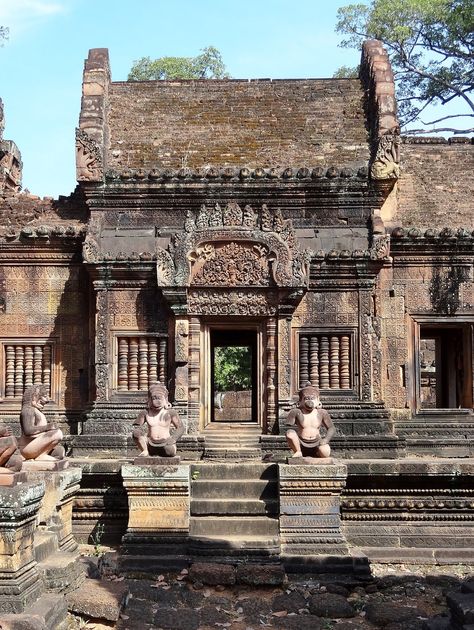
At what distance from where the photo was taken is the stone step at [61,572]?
7199 mm

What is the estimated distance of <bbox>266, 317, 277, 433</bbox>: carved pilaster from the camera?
39.7 feet

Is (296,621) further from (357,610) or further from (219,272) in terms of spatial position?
(219,272)

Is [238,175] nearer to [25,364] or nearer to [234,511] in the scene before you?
[25,364]

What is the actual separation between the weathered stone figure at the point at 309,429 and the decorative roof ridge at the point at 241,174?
405 centimetres

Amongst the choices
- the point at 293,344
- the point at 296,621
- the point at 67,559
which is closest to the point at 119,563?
the point at 67,559

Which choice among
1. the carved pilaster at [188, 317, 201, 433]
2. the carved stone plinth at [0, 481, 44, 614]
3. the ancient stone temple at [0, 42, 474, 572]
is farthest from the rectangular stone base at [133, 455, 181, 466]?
the carved stone plinth at [0, 481, 44, 614]

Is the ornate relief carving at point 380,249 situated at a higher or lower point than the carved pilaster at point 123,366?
higher

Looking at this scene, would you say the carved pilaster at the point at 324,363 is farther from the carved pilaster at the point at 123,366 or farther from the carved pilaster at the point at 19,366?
the carved pilaster at the point at 19,366

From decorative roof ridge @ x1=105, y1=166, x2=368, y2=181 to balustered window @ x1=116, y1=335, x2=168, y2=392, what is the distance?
256 cm

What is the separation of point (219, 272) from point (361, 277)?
2.26 metres

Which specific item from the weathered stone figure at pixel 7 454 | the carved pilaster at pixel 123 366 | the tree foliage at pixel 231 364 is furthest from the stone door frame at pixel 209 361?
the tree foliage at pixel 231 364

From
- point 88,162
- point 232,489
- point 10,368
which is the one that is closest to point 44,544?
point 232,489

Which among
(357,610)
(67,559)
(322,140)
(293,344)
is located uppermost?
(322,140)

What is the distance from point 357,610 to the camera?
26.6 ft
